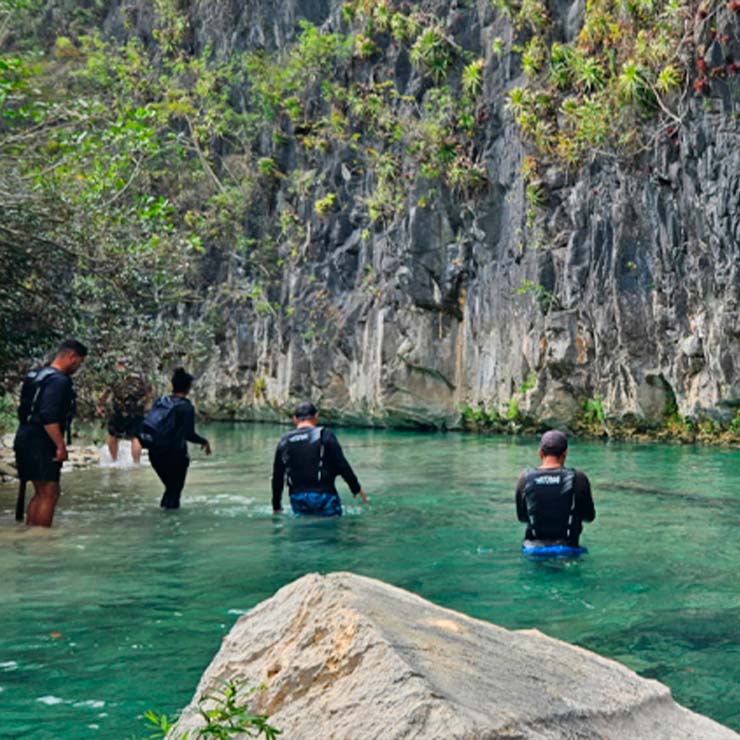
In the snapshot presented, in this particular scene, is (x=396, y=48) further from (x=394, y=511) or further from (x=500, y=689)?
(x=500, y=689)

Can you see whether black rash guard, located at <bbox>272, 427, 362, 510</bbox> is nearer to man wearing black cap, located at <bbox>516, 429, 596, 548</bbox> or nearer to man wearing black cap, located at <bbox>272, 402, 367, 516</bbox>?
man wearing black cap, located at <bbox>272, 402, 367, 516</bbox>

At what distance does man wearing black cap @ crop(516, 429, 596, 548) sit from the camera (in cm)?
849

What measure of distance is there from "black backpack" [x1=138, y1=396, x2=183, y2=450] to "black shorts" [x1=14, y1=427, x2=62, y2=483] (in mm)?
1540

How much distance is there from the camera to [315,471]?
1119 cm

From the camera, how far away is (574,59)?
27.7 meters

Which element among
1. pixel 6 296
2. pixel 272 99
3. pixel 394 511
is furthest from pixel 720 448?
pixel 272 99

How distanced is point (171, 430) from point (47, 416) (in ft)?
6.79

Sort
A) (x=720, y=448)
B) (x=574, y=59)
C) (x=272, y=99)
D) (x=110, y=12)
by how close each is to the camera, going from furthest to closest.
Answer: (x=110, y=12) < (x=272, y=99) < (x=574, y=59) < (x=720, y=448)

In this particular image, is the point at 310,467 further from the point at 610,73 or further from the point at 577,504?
the point at 610,73

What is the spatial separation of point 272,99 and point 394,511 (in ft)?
109

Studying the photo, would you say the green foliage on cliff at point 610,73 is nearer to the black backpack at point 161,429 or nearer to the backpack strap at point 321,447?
the backpack strap at point 321,447

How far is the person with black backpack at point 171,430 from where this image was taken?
12.0 m

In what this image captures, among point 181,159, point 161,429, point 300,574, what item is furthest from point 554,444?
point 181,159

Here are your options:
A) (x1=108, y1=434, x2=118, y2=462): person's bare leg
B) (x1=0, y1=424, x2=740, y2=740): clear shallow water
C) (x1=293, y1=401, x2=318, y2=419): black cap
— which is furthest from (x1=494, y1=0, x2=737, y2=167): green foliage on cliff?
(x1=293, y1=401, x2=318, y2=419): black cap
